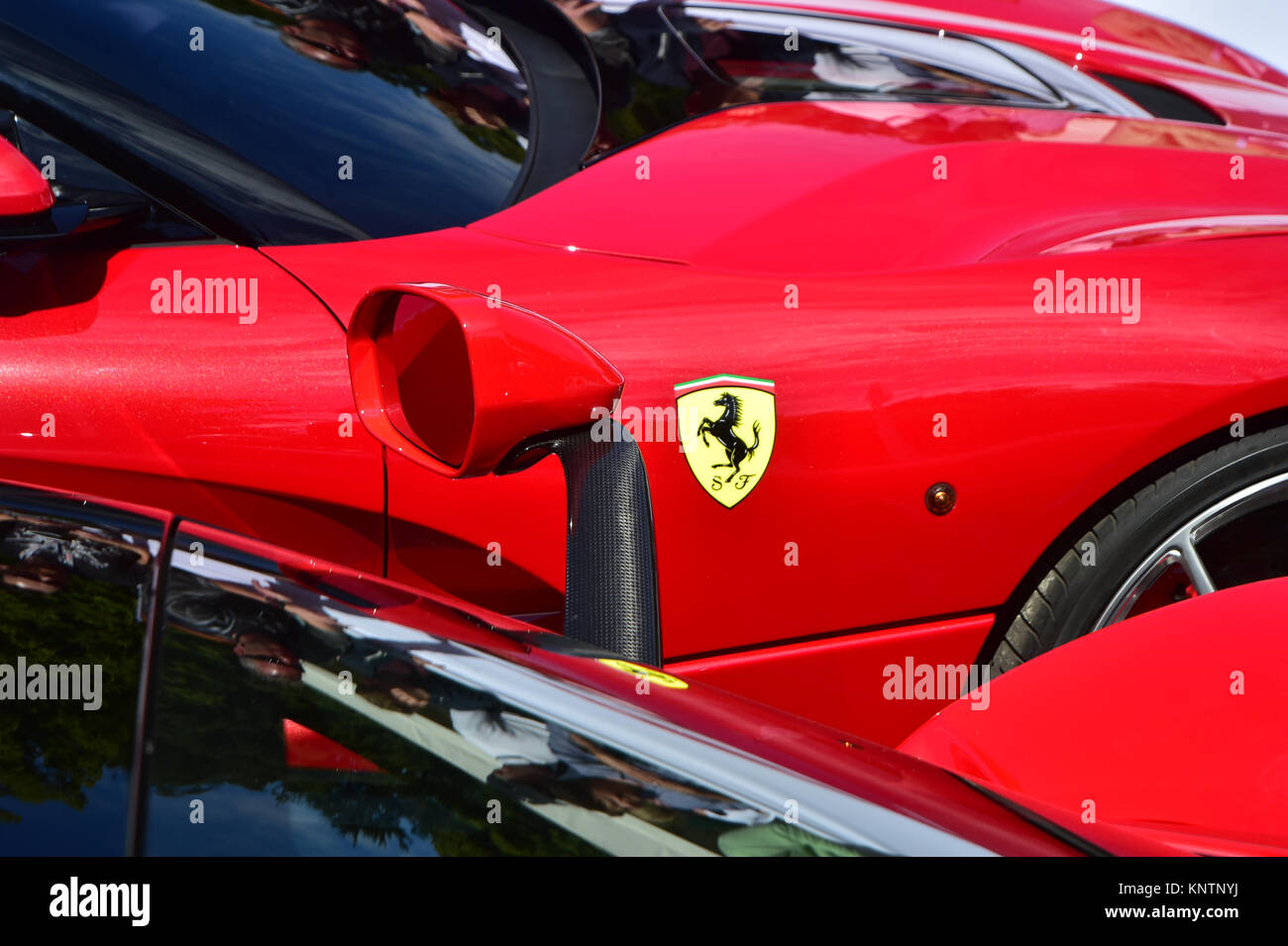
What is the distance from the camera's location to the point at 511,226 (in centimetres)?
203

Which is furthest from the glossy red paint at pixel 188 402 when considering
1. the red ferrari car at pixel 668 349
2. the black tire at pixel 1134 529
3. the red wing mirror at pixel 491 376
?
the black tire at pixel 1134 529

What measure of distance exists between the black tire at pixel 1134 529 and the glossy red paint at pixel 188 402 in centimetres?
110

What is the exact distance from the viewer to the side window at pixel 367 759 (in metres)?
0.79

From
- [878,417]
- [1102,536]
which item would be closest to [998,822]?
[878,417]

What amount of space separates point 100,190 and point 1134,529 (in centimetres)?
174

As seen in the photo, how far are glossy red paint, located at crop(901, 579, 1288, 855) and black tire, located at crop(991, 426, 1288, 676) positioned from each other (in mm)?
375

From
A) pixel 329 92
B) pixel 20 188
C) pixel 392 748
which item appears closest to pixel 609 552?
pixel 392 748

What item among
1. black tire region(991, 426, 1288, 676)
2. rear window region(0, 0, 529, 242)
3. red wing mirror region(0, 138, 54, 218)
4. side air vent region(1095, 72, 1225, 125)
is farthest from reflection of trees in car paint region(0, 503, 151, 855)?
side air vent region(1095, 72, 1225, 125)

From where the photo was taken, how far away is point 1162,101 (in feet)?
8.67

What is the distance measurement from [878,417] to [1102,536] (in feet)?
1.44

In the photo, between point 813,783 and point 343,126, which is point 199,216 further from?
point 813,783

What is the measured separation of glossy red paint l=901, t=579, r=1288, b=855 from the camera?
1139 millimetres

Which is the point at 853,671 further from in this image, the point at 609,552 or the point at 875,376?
the point at 609,552

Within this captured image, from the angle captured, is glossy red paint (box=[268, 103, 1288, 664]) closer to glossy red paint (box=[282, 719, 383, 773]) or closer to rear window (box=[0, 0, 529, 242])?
rear window (box=[0, 0, 529, 242])
